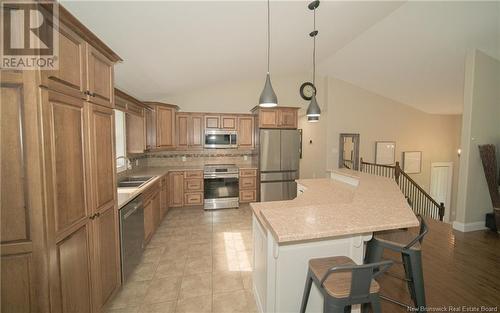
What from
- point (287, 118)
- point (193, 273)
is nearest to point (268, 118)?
point (287, 118)

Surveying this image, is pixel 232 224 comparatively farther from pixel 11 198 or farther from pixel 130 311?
pixel 11 198

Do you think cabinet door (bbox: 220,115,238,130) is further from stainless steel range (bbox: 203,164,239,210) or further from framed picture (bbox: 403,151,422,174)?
framed picture (bbox: 403,151,422,174)

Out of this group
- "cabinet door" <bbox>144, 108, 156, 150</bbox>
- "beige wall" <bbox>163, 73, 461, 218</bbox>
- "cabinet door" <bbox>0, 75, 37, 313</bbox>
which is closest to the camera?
"cabinet door" <bbox>0, 75, 37, 313</bbox>

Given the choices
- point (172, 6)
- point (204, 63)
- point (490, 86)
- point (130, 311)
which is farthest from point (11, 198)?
point (490, 86)

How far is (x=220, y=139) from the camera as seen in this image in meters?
4.88

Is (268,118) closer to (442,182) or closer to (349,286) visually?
(349,286)

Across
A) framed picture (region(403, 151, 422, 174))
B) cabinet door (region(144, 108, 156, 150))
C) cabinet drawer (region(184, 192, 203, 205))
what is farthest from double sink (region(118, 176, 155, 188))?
framed picture (region(403, 151, 422, 174))

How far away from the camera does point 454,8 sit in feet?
9.23

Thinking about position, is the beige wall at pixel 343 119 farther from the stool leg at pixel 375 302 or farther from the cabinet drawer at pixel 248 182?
the stool leg at pixel 375 302

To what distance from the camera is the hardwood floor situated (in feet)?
6.42

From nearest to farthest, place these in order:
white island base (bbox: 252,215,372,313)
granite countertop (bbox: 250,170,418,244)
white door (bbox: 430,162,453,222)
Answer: granite countertop (bbox: 250,170,418,244), white island base (bbox: 252,215,372,313), white door (bbox: 430,162,453,222)

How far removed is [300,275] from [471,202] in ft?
12.5

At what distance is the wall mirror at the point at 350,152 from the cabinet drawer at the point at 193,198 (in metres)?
3.82

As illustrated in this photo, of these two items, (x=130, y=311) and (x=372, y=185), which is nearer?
(x=130, y=311)
